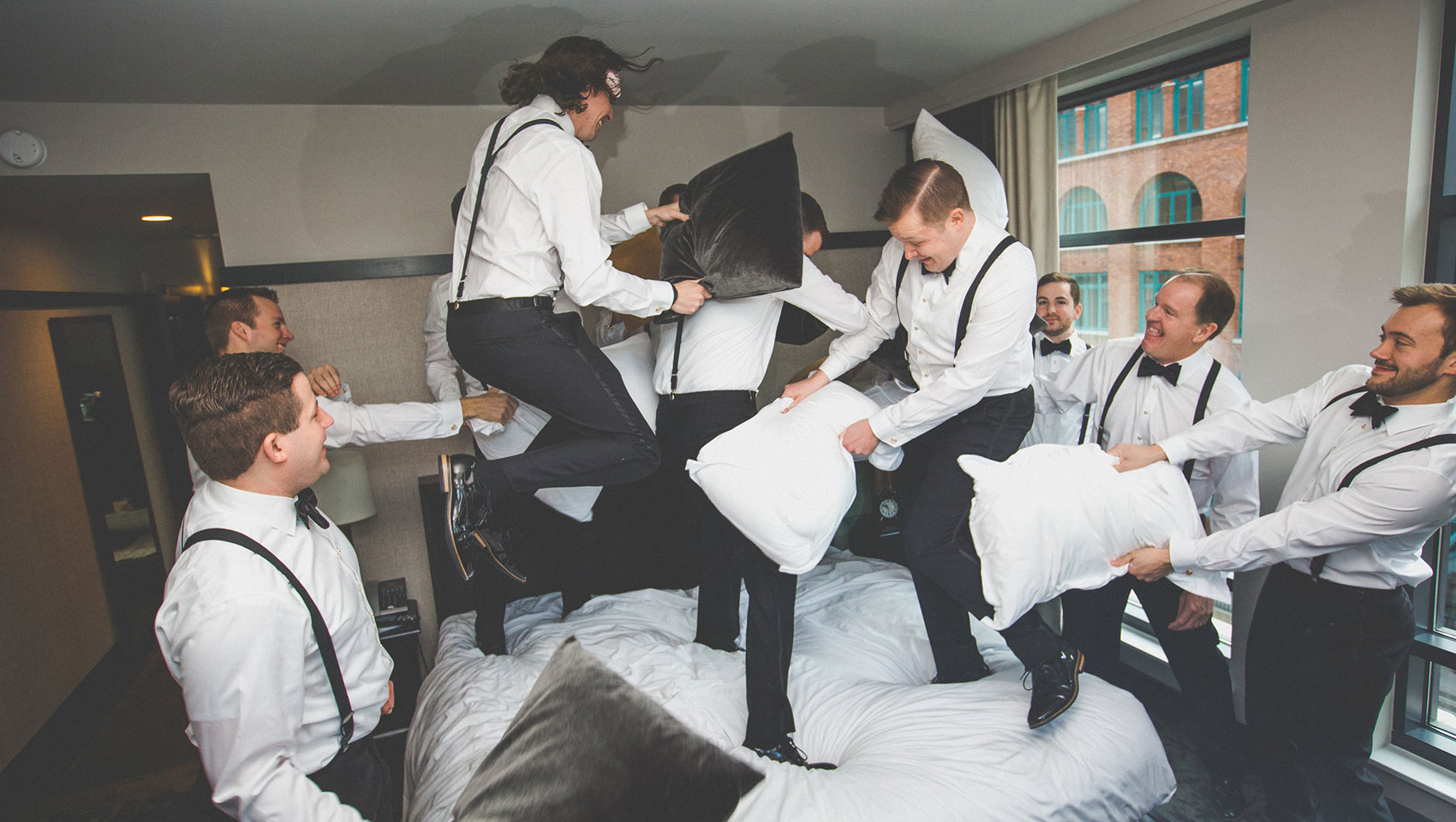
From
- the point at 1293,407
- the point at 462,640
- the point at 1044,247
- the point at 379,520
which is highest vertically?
the point at 1044,247

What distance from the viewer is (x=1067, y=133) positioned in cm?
348

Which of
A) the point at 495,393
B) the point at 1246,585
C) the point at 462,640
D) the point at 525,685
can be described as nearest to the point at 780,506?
the point at 525,685

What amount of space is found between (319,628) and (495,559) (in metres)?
0.96

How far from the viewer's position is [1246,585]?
2688mm

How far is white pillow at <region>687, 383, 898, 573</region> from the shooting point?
1.95 m

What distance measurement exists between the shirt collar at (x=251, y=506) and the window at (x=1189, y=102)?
3.31 m

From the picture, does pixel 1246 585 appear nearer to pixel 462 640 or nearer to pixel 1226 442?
pixel 1226 442

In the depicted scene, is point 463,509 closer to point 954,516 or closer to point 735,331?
point 735,331

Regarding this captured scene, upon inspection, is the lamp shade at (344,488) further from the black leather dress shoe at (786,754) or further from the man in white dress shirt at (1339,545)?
the man in white dress shirt at (1339,545)

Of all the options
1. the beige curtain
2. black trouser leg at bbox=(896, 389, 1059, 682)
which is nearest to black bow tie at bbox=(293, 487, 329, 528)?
black trouser leg at bbox=(896, 389, 1059, 682)

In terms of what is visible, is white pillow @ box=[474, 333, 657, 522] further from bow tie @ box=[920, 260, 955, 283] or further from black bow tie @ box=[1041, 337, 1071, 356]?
black bow tie @ box=[1041, 337, 1071, 356]

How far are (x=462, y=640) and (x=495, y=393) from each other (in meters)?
0.97

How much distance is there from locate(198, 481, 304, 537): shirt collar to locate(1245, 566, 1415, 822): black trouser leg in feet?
7.77

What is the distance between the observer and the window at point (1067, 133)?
3.44 meters
